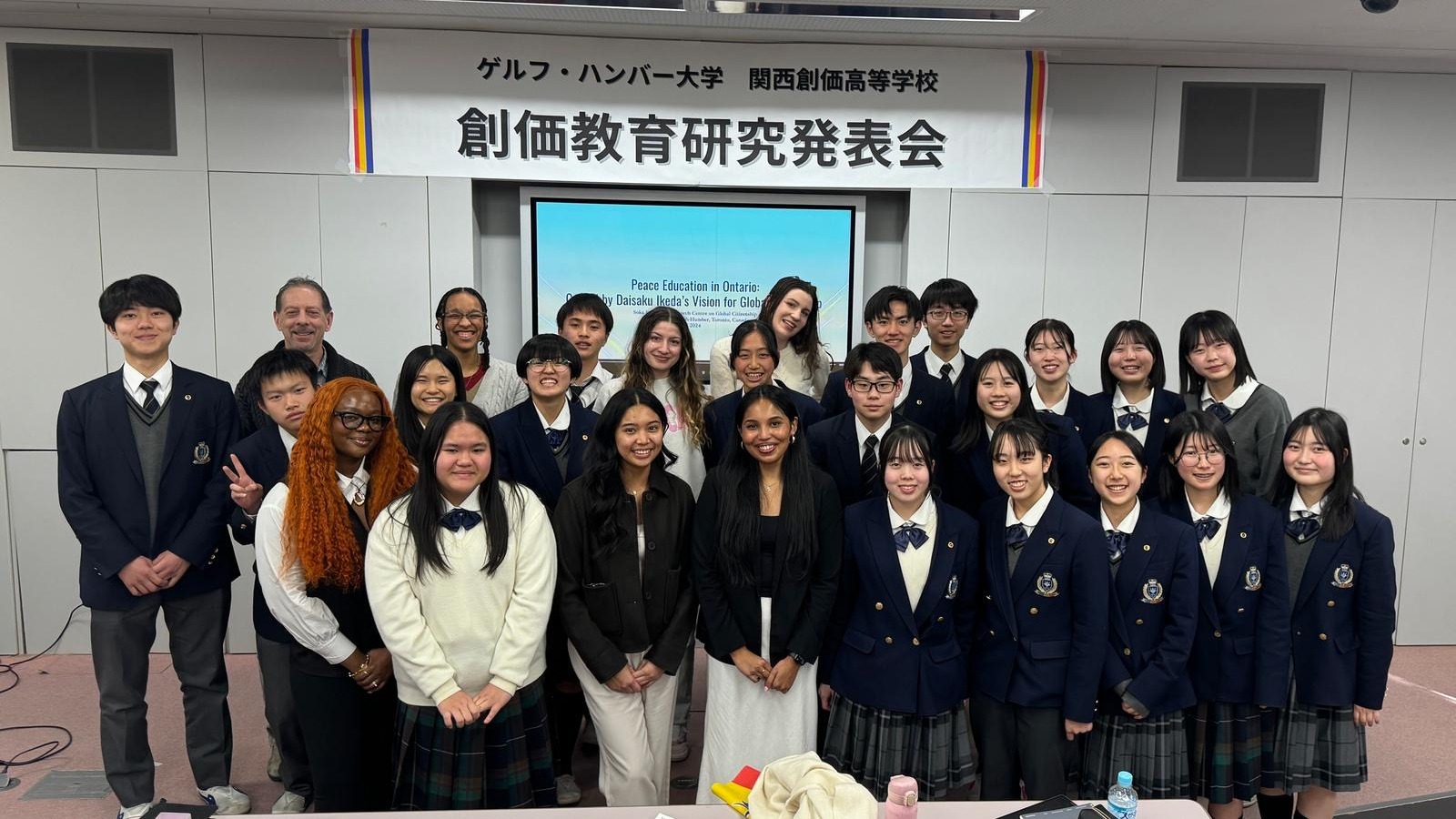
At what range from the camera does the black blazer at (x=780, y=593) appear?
2.63 m

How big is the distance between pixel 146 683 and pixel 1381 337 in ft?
19.5

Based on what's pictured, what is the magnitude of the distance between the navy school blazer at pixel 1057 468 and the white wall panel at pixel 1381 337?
279 centimetres

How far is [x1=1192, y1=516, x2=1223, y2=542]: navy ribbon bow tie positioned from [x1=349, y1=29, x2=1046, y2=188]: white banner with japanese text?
7.95 feet

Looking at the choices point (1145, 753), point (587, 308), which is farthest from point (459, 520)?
point (1145, 753)

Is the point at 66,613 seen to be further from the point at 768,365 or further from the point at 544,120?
the point at 768,365

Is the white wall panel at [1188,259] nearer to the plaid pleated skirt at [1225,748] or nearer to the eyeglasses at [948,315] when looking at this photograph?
the eyeglasses at [948,315]

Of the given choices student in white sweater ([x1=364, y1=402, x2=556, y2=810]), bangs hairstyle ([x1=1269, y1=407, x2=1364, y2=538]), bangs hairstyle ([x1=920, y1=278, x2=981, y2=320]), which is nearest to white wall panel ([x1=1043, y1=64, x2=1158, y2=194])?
bangs hairstyle ([x1=920, y1=278, x2=981, y2=320])

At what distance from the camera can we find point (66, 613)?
4.46 m

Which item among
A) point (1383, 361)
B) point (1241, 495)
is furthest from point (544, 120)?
point (1383, 361)

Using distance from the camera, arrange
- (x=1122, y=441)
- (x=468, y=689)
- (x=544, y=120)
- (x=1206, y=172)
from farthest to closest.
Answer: (x=1206, y=172) → (x=544, y=120) → (x=1122, y=441) → (x=468, y=689)

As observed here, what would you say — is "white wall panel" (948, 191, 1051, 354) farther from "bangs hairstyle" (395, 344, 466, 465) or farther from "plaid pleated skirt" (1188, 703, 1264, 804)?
"bangs hairstyle" (395, 344, 466, 465)

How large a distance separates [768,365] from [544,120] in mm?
2087

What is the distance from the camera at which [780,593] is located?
104 inches

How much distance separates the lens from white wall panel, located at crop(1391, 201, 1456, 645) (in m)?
4.79
